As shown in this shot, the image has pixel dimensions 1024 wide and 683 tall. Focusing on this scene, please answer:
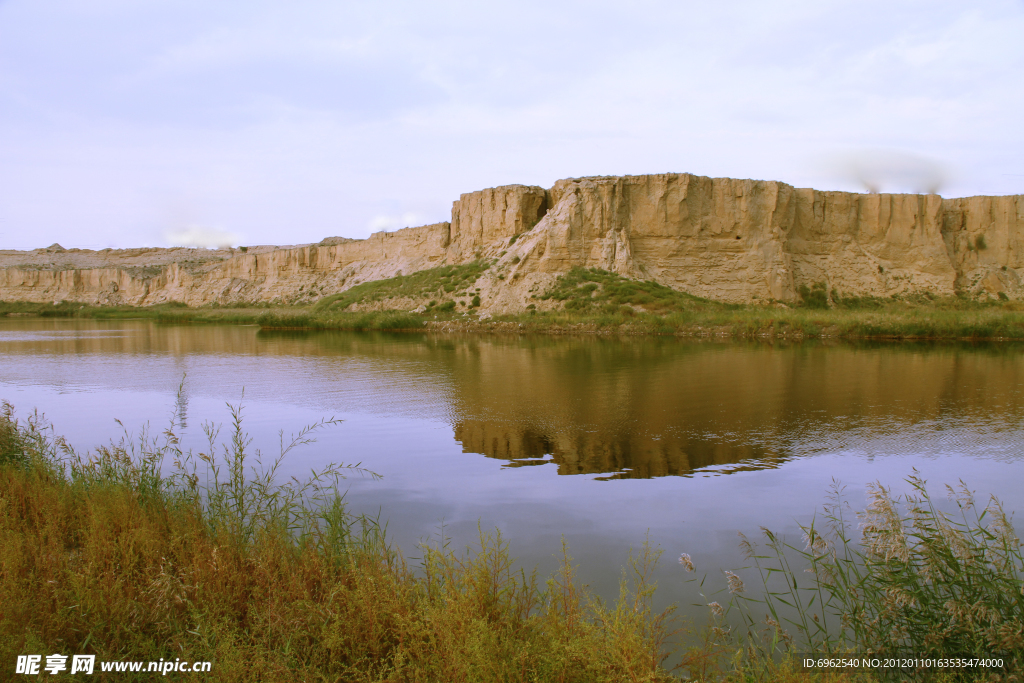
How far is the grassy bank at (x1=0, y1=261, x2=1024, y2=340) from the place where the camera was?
27.8 m

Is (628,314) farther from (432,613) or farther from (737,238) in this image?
(432,613)

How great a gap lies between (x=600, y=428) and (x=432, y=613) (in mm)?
6780

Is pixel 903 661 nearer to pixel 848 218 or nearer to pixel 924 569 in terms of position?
pixel 924 569

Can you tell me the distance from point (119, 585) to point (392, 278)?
2056 inches

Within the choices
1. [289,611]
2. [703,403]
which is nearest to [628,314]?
[703,403]

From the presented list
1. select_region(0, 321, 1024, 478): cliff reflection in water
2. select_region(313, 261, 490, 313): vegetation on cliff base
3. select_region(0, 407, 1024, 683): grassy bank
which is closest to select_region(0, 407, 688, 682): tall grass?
select_region(0, 407, 1024, 683): grassy bank

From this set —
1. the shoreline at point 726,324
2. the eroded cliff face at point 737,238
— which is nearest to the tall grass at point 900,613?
the shoreline at point 726,324

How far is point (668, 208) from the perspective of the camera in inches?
1752

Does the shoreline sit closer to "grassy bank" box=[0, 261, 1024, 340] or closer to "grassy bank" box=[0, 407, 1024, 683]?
"grassy bank" box=[0, 261, 1024, 340]

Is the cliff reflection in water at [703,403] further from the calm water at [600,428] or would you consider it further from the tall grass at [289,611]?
the tall grass at [289,611]

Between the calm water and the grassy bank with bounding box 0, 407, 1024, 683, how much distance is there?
0.86m

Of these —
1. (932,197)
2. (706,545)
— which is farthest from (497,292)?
(706,545)

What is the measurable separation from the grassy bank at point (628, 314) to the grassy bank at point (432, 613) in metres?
26.2

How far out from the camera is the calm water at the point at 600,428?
19.6 ft
